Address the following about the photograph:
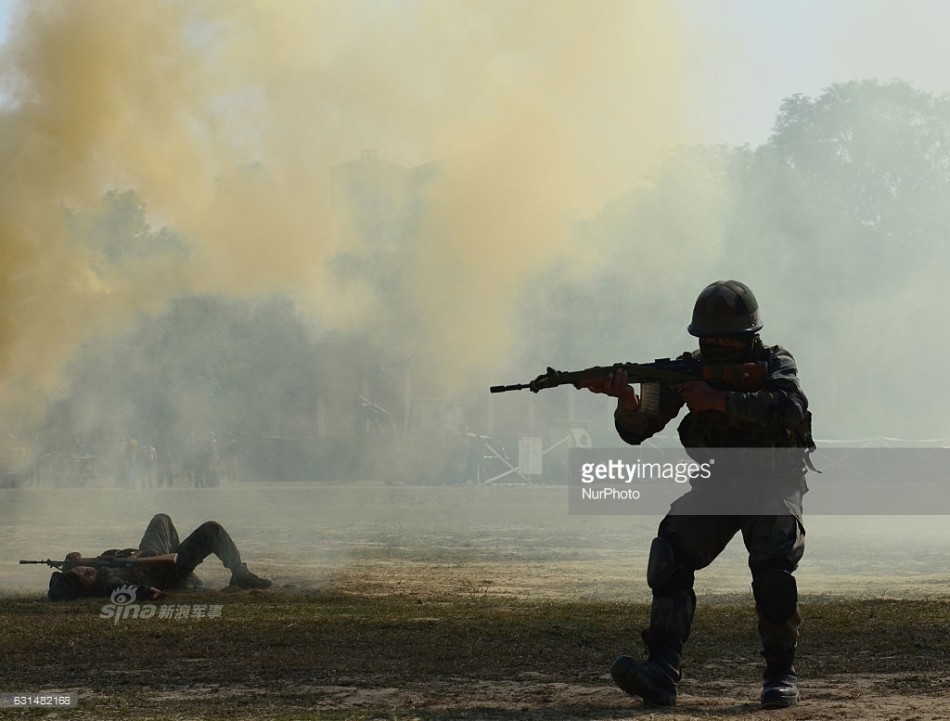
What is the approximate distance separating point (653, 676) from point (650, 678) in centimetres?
3

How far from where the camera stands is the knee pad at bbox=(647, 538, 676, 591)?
27.9ft

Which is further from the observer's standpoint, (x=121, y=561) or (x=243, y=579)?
(x=243, y=579)

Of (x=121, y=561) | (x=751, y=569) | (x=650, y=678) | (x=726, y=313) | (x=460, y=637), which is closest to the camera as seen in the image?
(x=650, y=678)

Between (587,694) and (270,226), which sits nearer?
(587,694)

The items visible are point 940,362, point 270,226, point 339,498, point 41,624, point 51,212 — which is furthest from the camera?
point 940,362

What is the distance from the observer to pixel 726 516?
862 centimetres

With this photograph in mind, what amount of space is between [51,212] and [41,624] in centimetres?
1250

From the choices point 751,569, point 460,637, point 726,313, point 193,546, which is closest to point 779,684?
point 751,569

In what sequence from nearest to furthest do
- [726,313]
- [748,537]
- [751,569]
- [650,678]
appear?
[650,678]
[751,569]
[748,537]
[726,313]

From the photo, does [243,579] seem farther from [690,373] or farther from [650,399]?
[690,373]

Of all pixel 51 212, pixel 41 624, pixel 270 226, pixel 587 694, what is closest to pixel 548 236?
pixel 270 226

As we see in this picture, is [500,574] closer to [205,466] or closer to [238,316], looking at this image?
[238,316]

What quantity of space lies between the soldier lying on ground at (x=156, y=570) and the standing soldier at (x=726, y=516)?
22.4 ft

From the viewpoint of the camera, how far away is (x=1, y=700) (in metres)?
8.77
